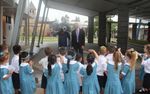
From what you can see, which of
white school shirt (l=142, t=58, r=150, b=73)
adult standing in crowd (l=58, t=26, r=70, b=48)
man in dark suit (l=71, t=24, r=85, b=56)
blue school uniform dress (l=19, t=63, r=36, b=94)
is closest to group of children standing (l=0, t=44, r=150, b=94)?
blue school uniform dress (l=19, t=63, r=36, b=94)

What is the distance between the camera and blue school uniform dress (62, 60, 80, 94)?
8820 mm

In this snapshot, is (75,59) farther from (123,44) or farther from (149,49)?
(123,44)

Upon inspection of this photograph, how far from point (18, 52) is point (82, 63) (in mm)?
1698

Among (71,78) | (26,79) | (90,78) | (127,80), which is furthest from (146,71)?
(26,79)

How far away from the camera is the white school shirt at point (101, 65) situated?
9488mm

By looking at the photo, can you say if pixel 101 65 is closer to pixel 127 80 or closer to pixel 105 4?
pixel 127 80

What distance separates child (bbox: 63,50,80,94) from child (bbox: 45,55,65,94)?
0.95 ft

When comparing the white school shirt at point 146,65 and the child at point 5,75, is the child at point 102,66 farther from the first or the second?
the child at point 5,75

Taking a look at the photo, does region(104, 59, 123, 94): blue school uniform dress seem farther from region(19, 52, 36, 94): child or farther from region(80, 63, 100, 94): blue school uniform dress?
region(19, 52, 36, 94): child

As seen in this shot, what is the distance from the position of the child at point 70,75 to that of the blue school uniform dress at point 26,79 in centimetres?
86

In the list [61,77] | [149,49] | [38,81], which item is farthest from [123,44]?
[61,77]

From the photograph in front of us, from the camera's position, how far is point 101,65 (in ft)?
31.5

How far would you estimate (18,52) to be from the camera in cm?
942

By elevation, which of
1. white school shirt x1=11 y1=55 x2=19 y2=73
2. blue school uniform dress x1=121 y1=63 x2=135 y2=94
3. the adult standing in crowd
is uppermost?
the adult standing in crowd
